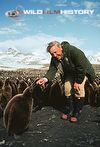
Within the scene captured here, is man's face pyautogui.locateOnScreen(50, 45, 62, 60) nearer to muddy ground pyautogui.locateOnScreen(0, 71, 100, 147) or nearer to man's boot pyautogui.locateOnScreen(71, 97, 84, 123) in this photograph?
man's boot pyautogui.locateOnScreen(71, 97, 84, 123)

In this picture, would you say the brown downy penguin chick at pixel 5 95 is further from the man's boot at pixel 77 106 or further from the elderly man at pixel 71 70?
the man's boot at pixel 77 106

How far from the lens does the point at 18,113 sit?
5.12m

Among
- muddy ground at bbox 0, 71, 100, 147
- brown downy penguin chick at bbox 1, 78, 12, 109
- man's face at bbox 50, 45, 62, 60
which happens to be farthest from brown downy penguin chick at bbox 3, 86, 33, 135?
brown downy penguin chick at bbox 1, 78, 12, 109

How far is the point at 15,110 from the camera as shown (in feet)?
16.7

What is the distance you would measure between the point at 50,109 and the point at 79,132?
2.60m

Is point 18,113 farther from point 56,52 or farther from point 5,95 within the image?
point 5,95

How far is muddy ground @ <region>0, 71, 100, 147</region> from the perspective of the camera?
15.6 feet

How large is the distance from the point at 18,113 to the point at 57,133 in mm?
727

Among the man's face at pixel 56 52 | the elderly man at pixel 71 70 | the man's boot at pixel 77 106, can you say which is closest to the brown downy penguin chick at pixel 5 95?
the elderly man at pixel 71 70

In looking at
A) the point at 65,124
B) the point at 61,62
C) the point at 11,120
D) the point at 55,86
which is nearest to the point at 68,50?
the point at 61,62

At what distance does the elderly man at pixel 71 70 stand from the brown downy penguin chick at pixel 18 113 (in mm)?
835

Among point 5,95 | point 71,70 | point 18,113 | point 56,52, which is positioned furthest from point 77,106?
point 18,113

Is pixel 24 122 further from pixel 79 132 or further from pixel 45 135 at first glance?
pixel 79 132

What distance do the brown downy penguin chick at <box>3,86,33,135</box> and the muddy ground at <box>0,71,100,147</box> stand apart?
Answer: 0.13 m
